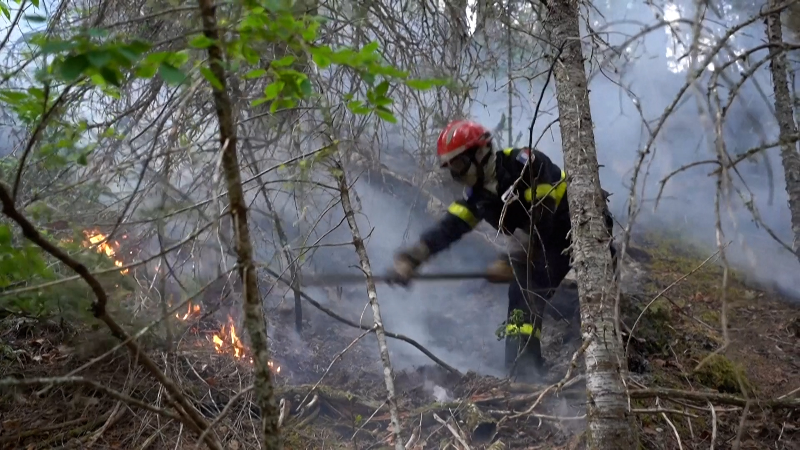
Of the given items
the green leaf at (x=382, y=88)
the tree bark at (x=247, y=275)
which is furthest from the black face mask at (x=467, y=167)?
the tree bark at (x=247, y=275)

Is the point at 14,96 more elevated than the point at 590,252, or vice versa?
the point at 14,96

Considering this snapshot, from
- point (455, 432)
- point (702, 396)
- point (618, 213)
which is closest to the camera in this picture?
point (702, 396)

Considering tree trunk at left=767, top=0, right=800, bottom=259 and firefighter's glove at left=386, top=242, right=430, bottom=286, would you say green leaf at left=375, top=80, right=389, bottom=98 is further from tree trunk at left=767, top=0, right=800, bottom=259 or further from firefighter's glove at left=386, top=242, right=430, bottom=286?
tree trunk at left=767, top=0, right=800, bottom=259

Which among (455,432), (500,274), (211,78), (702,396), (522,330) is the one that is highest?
(211,78)

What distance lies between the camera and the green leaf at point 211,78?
1250 millimetres

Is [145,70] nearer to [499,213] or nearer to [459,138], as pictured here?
[459,138]

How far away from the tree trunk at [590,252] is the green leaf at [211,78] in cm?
153

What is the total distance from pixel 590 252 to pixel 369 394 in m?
2.49

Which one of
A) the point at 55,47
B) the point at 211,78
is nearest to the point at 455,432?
the point at 211,78

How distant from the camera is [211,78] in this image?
4.17ft

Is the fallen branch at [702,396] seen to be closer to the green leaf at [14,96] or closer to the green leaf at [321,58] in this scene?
the green leaf at [321,58]

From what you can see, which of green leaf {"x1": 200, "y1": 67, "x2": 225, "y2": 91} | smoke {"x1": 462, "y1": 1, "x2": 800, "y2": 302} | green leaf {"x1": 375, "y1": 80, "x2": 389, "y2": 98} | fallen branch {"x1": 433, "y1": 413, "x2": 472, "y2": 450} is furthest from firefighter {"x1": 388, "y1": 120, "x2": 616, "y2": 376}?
smoke {"x1": 462, "y1": 1, "x2": 800, "y2": 302}

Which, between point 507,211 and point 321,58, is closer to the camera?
point 321,58

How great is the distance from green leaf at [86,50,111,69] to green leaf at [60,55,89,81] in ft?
0.08
